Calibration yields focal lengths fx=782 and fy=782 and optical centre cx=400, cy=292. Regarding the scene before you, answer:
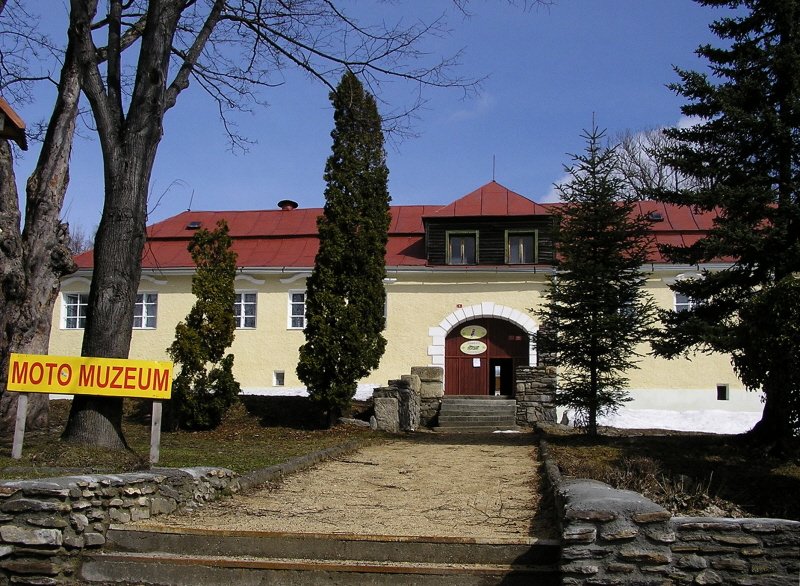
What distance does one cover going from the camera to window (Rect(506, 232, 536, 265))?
22766 millimetres

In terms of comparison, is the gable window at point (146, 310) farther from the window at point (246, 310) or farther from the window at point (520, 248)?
the window at point (520, 248)

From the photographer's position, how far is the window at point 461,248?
2305 centimetres

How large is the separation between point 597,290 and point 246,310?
1289 centimetres

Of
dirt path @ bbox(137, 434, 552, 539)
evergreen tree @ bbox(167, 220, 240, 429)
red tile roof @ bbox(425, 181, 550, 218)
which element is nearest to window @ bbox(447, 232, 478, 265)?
red tile roof @ bbox(425, 181, 550, 218)

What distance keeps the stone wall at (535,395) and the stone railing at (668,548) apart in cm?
1411

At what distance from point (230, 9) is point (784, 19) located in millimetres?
8427

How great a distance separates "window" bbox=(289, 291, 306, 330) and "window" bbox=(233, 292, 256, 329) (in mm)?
1165

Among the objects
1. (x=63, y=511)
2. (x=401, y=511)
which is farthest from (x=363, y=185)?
(x=63, y=511)

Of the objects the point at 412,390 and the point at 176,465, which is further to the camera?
the point at 412,390

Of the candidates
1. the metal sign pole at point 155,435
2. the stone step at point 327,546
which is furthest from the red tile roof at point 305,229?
the stone step at point 327,546

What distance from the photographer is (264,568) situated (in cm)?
558

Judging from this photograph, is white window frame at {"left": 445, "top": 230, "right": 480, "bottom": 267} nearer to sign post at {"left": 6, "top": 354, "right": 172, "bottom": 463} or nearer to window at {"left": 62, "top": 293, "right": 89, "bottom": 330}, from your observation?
window at {"left": 62, "top": 293, "right": 89, "bottom": 330}

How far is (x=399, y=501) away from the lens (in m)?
7.89

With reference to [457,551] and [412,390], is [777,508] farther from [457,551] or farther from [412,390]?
[412,390]
